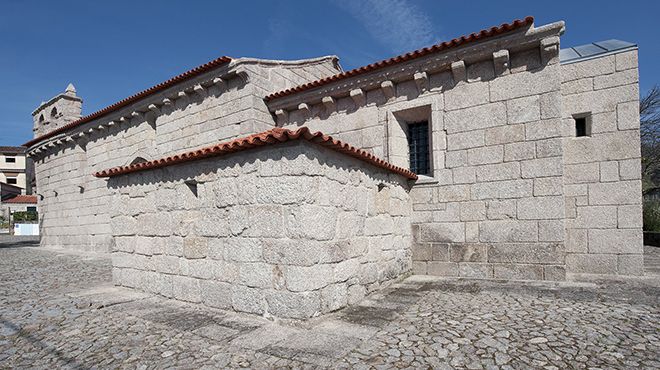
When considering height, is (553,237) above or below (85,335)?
above

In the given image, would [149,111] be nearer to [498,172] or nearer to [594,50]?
[498,172]

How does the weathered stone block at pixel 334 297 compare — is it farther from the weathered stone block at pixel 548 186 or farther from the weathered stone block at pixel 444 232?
the weathered stone block at pixel 548 186

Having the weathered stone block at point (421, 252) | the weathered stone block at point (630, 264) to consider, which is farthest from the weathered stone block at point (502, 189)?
the weathered stone block at point (630, 264)

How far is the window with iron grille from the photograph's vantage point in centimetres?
697

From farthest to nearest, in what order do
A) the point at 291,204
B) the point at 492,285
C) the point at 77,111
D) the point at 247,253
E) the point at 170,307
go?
the point at 77,111, the point at 492,285, the point at 170,307, the point at 247,253, the point at 291,204

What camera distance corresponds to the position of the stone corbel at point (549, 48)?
209 inches

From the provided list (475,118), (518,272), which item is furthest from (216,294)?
(475,118)

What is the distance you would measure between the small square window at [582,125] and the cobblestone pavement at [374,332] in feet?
8.02

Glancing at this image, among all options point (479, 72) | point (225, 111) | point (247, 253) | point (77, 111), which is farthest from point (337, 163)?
point (77, 111)

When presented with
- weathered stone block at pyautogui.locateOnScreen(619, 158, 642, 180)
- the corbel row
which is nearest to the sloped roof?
weathered stone block at pyautogui.locateOnScreen(619, 158, 642, 180)

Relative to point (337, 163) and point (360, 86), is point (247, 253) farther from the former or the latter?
point (360, 86)

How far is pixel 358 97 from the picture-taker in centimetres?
714

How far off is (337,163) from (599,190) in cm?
456

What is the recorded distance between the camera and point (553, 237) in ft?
17.7
